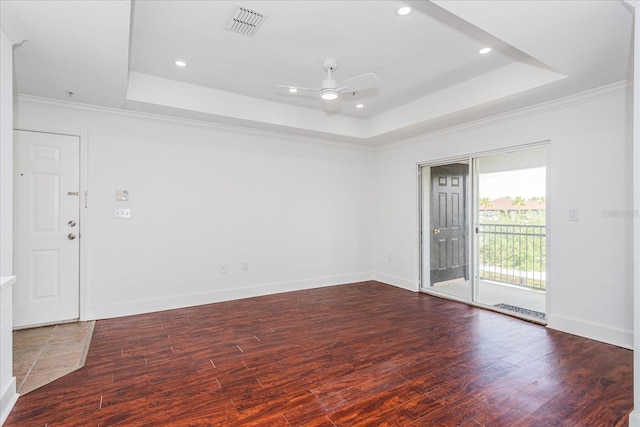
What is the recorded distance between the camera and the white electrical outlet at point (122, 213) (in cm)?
410

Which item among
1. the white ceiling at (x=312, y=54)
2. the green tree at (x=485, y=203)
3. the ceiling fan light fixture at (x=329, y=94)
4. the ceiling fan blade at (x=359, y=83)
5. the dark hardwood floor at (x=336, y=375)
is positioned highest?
the white ceiling at (x=312, y=54)

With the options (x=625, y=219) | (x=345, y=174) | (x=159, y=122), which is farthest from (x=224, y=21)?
(x=625, y=219)

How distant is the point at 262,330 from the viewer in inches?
142

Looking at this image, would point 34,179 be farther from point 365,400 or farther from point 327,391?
point 365,400

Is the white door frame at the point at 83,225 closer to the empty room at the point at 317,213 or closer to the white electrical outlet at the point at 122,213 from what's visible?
the empty room at the point at 317,213

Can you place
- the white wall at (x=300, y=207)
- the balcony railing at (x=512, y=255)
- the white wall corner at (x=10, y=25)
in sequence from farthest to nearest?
the balcony railing at (x=512, y=255), the white wall at (x=300, y=207), the white wall corner at (x=10, y=25)

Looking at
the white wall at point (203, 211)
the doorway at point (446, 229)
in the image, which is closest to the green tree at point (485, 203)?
the doorway at point (446, 229)

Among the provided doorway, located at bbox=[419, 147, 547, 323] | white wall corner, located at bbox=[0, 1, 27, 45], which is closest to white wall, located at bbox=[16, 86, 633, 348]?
doorway, located at bbox=[419, 147, 547, 323]

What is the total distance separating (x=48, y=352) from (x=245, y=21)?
3.39 meters

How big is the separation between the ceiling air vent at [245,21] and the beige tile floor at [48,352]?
3.10 m

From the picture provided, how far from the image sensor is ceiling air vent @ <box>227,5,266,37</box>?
2583mm

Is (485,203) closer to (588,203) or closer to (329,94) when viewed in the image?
(588,203)

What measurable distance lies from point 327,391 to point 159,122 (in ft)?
12.4

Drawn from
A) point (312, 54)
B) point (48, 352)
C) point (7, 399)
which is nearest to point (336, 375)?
point (7, 399)
